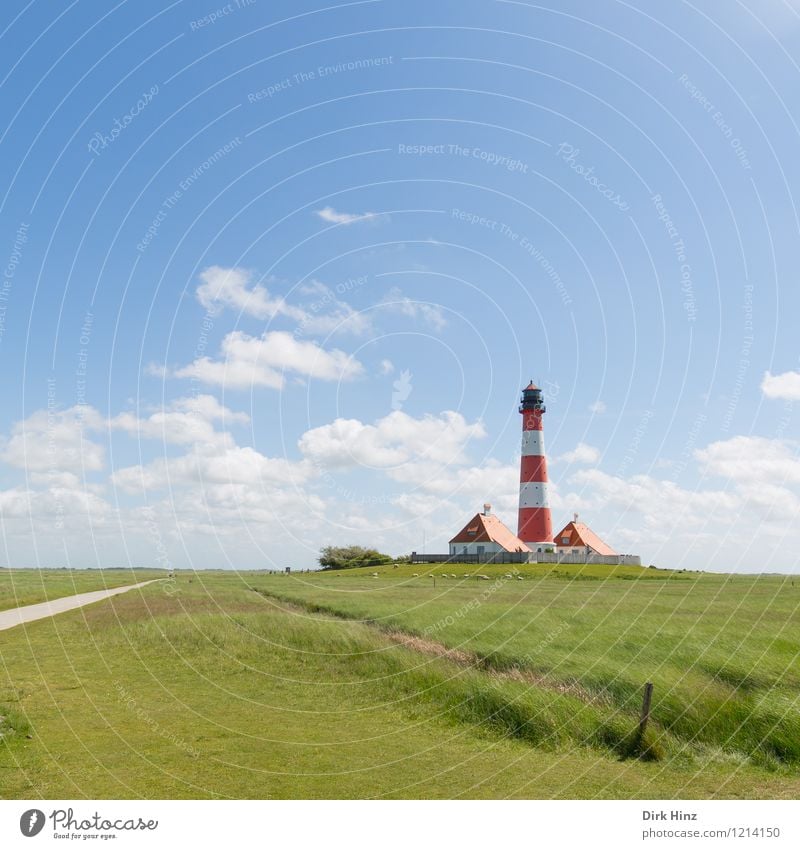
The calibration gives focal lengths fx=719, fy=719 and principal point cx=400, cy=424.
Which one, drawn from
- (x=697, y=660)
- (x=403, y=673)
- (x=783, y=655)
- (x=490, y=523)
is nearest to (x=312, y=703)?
(x=403, y=673)

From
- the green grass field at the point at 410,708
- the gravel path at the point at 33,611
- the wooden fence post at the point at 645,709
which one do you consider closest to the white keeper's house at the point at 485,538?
the gravel path at the point at 33,611

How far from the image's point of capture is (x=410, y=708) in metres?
23.5

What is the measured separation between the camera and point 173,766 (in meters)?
17.6

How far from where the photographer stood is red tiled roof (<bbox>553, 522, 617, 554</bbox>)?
11244 cm

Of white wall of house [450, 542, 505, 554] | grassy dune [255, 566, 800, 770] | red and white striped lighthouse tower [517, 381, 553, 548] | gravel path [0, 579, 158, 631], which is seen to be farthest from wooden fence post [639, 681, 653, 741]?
white wall of house [450, 542, 505, 554]

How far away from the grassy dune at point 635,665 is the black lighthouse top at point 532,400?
2155 inches

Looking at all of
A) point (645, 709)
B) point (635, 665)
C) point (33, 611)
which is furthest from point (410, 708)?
point (33, 611)

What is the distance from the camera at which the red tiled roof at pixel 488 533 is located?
348 ft

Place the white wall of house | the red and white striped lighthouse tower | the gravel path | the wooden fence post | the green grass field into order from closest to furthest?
1. the green grass field
2. the wooden fence post
3. the gravel path
4. the red and white striped lighthouse tower
5. the white wall of house

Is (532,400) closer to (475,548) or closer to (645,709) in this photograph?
(475,548)

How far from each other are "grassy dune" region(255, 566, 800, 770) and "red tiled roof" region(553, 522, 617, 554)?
220ft

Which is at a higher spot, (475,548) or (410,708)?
(475,548)

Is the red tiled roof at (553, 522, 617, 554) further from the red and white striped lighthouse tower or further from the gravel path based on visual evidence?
the gravel path

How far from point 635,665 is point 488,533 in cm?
8287
